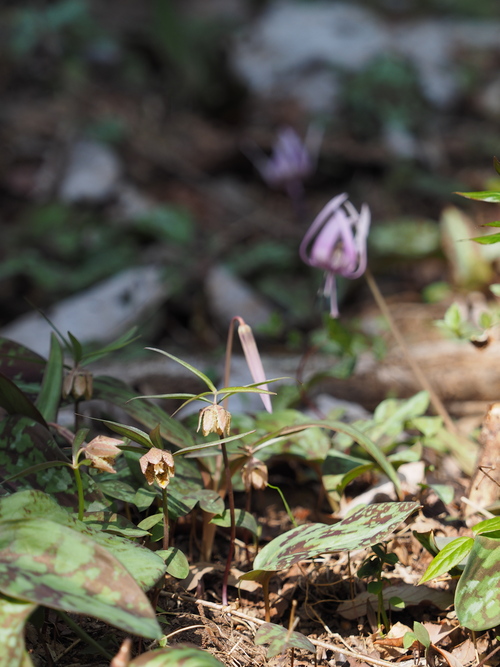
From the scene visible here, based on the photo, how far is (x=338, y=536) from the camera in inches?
39.4

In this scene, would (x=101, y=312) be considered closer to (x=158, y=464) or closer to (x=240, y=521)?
(x=240, y=521)

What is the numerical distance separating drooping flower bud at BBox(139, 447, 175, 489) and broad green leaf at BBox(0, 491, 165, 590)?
10cm

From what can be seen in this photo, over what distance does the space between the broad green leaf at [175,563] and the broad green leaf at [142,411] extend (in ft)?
0.77

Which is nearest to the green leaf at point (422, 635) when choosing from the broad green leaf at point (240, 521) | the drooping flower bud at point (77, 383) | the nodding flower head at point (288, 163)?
the broad green leaf at point (240, 521)

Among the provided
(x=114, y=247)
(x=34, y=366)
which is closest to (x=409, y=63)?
(x=114, y=247)

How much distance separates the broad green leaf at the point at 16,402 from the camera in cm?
108

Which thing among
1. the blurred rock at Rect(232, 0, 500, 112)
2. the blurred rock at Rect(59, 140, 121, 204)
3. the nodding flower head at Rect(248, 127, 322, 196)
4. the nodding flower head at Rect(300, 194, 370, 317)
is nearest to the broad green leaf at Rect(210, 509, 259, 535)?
the nodding flower head at Rect(300, 194, 370, 317)

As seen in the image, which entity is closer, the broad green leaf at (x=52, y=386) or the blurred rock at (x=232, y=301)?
the broad green leaf at (x=52, y=386)

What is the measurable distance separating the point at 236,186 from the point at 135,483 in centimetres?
368

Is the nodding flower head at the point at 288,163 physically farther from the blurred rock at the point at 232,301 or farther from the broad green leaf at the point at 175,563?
the broad green leaf at the point at 175,563

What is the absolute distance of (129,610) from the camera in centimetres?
73

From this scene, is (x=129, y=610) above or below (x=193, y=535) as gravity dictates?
above

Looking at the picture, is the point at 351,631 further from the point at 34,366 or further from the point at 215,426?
the point at 34,366

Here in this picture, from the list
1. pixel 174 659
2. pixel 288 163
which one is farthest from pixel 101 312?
pixel 174 659
